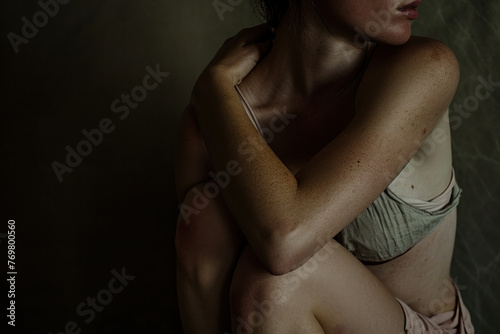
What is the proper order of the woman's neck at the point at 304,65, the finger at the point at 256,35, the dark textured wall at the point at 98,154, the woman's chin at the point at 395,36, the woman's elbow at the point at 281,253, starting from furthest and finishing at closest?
the dark textured wall at the point at 98,154 → the finger at the point at 256,35 → the woman's neck at the point at 304,65 → the woman's chin at the point at 395,36 → the woman's elbow at the point at 281,253

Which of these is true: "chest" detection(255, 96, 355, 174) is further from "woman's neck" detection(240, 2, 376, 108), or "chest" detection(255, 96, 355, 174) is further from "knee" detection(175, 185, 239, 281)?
"knee" detection(175, 185, 239, 281)

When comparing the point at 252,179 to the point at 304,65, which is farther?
the point at 304,65

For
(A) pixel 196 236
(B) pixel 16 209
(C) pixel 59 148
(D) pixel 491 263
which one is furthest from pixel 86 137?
(D) pixel 491 263

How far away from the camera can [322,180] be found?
0.79 metres

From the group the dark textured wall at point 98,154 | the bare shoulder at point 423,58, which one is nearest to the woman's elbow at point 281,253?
the bare shoulder at point 423,58

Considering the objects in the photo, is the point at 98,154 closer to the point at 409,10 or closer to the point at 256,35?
the point at 256,35

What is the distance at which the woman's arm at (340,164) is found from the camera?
78cm

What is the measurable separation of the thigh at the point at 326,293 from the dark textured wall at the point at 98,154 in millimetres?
732

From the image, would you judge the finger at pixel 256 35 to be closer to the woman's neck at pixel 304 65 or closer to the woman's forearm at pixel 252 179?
the woman's neck at pixel 304 65

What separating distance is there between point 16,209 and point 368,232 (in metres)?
0.96

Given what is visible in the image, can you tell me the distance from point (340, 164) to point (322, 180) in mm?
31

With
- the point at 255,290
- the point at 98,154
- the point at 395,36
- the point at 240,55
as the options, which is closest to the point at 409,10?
the point at 395,36

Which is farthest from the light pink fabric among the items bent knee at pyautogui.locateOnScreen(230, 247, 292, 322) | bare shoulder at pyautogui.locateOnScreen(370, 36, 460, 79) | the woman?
bare shoulder at pyautogui.locateOnScreen(370, 36, 460, 79)

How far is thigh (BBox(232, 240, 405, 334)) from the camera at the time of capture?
823mm
